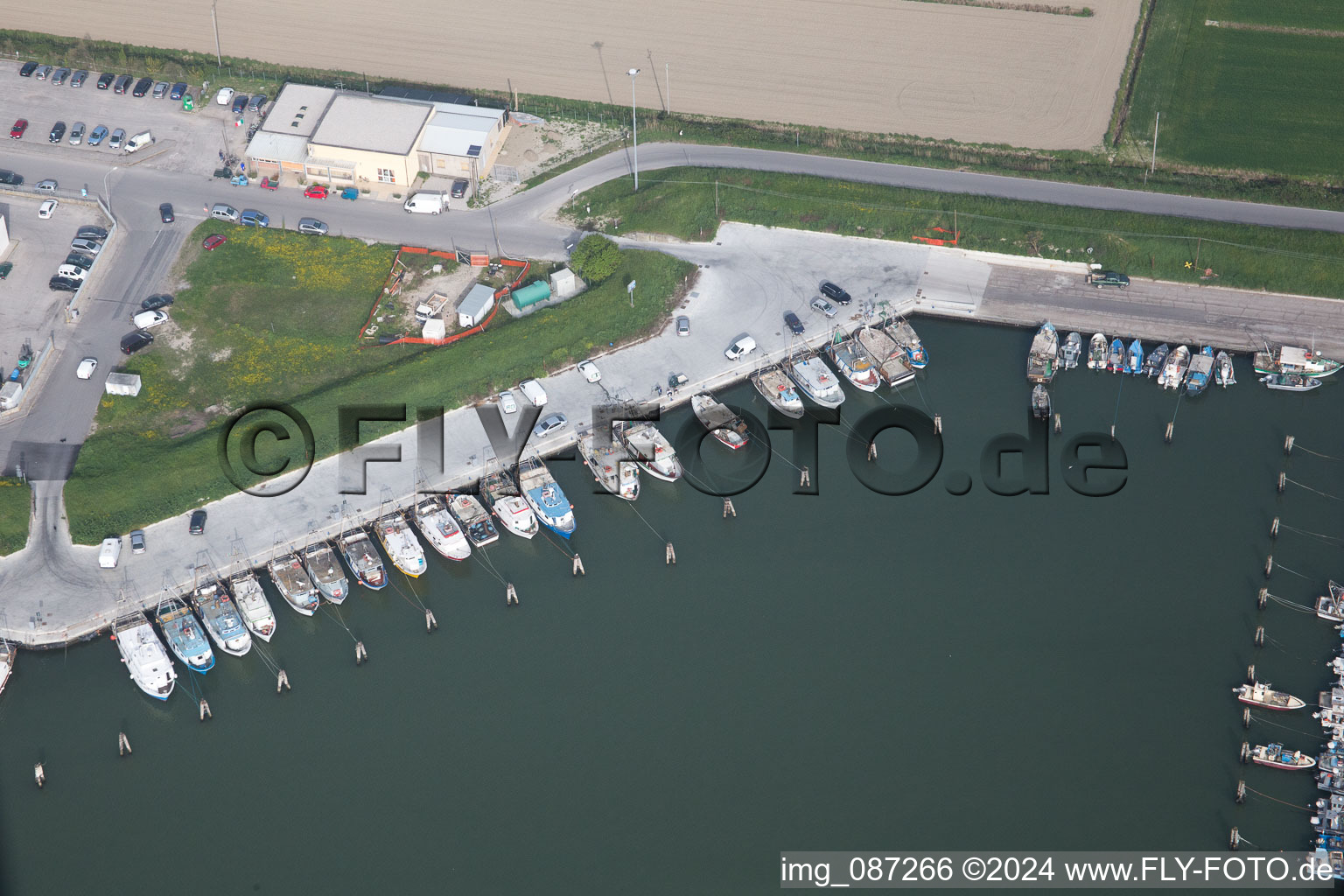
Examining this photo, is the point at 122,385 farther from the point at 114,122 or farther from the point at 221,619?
the point at 114,122

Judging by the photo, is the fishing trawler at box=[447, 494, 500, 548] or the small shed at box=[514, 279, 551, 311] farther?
the small shed at box=[514, 279, 551, 311]

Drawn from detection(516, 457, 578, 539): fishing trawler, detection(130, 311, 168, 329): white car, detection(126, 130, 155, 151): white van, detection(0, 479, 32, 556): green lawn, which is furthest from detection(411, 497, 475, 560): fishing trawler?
detection(126, 130, 155, 151): white van

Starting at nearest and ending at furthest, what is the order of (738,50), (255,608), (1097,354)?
(255,608), (1097,354), (738,50)

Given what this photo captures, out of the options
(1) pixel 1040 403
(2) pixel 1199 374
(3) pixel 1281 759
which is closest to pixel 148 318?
(1) pixel 1040 403

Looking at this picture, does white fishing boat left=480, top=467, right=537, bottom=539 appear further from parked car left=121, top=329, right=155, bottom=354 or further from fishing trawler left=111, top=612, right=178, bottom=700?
parked car left=121, top=329, right=155, bottom=354

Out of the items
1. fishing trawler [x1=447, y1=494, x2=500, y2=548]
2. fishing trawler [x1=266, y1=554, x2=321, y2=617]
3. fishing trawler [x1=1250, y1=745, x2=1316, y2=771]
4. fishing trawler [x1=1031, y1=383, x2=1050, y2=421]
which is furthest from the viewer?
fishing trawler [x1=1031, y1=383, x2=1050, y2=421]

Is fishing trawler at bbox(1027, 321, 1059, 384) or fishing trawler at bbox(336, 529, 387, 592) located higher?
fishing trawler at bbox(1027, 321, 1059, 384)

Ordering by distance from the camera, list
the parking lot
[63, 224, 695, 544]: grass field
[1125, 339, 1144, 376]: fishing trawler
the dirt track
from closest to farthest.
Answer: [63, 224, 695, 544]: grass field < [1125, 339, 1144, 376]: fishing trawler < the parking lot < the dirt track

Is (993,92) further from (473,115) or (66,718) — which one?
(66,718)

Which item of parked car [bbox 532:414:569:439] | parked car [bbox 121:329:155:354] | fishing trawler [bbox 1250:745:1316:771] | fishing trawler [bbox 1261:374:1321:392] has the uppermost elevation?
parked car [bbox 121:329:155:354]
